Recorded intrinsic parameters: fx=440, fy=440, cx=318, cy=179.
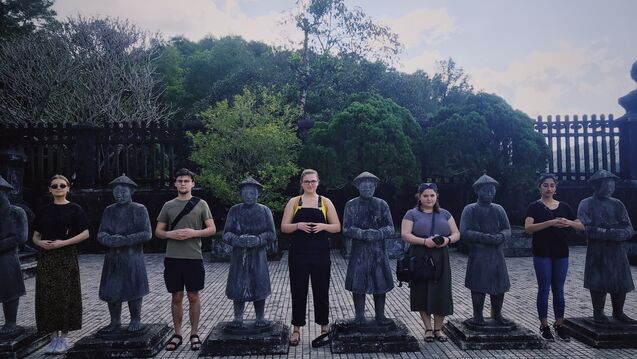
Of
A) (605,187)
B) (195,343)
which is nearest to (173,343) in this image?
(195,343)

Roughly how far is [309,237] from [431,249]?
144 centimetres

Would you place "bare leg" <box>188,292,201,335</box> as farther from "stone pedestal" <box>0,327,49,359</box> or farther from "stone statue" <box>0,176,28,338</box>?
"stone statue" <box>0,176,28,338</box>

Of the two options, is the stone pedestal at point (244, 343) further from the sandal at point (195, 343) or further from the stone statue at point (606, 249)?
the stone statue at point (606, 249)

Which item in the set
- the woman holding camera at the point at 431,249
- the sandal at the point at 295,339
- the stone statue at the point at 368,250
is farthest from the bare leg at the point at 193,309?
the woman holding camera at the point at 431,249

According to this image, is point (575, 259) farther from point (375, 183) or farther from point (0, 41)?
point (0, 41)

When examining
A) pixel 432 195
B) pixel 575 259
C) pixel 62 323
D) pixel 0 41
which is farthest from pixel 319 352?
pixel 0 41

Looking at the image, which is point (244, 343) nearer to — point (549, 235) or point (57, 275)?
point (57, 275)

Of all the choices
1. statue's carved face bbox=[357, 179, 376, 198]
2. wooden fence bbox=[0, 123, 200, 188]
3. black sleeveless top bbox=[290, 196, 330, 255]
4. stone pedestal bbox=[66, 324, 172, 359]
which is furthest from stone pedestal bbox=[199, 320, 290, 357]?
Answer: wooden fence bbox=[0, 123, 200, 188]

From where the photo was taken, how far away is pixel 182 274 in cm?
504

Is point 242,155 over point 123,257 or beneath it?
over

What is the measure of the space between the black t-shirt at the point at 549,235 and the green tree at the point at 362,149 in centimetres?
620

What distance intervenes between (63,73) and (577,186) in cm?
2156

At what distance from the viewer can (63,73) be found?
807 inches

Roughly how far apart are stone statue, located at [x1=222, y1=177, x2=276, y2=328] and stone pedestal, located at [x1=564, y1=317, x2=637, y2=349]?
365cm
